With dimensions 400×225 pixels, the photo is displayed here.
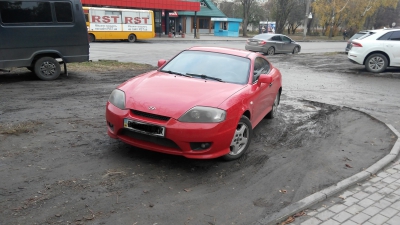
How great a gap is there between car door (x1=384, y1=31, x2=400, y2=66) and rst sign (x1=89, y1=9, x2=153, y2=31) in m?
22.5

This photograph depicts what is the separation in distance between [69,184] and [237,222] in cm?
189

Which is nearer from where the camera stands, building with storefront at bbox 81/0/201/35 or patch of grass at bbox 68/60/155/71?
patch of grass at bbox 68/60/155/71

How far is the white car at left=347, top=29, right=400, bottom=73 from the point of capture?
1395 cm

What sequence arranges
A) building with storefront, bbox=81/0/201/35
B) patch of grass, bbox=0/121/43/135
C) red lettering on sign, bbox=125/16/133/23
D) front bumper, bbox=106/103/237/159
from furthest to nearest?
1. building with storefront, bbox=81/0/201/35
2. red lettering on sign, bbox=125/16/133/23
3. patch of grass, bbox=0/121/43/135
4. front bumper, bbox=106/103/237/159

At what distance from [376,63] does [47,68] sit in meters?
13.0

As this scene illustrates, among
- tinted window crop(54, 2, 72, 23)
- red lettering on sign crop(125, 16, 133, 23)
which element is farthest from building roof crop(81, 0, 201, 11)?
tinted window crop(54, 2, 72, 23)

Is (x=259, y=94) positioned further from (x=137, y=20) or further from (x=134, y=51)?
(x=137, y=20)

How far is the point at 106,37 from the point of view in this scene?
2964 centimetres

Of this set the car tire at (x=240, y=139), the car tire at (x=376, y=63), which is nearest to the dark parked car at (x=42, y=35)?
the car tire at (x=240, y=139)

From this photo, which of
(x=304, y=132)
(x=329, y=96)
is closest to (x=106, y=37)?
(x=329, y=96)

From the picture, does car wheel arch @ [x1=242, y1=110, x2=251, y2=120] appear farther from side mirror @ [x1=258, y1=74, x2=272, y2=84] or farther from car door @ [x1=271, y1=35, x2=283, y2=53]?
car door @ [x1=271, y1=35, x2=283, y2=53]

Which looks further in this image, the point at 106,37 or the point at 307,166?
the point at 106,37

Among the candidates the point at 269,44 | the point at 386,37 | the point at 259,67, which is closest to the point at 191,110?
the point at 259,67

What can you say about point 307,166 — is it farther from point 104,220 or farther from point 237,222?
point 104,220
